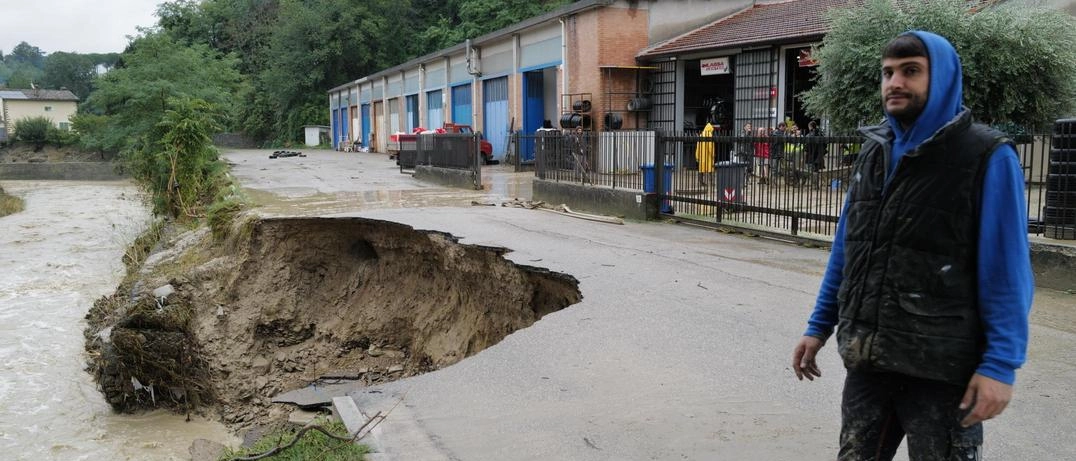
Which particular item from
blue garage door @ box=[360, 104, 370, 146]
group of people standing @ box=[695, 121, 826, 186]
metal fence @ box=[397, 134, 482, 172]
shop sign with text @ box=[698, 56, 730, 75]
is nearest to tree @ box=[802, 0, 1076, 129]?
group of people standing @ box=[695, 121, 826, 186]

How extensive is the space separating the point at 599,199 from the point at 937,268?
486 inches

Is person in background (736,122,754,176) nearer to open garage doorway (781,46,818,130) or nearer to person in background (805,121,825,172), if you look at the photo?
person in background (805,121,825,172)

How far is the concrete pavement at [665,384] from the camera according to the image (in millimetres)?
4512

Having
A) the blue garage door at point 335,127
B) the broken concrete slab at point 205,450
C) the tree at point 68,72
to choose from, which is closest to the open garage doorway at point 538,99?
the broken concrete slab at point 205,450

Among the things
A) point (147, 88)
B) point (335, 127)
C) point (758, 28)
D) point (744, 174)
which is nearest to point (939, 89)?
point (744, 174)

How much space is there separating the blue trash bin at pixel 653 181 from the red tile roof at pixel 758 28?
810 cm

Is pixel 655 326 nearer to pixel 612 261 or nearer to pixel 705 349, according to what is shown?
pixel 705 349

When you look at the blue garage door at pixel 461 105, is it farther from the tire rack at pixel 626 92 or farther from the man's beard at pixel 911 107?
the man's beard at pixel 911 107

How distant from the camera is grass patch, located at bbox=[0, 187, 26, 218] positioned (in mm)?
32953

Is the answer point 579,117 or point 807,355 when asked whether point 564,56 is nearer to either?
point 579,117

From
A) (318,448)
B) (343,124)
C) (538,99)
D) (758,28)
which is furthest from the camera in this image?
(343,124)

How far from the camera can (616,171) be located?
14.6 meters

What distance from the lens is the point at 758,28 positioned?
2297 centimetres

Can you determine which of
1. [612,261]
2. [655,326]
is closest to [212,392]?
[612,261]
